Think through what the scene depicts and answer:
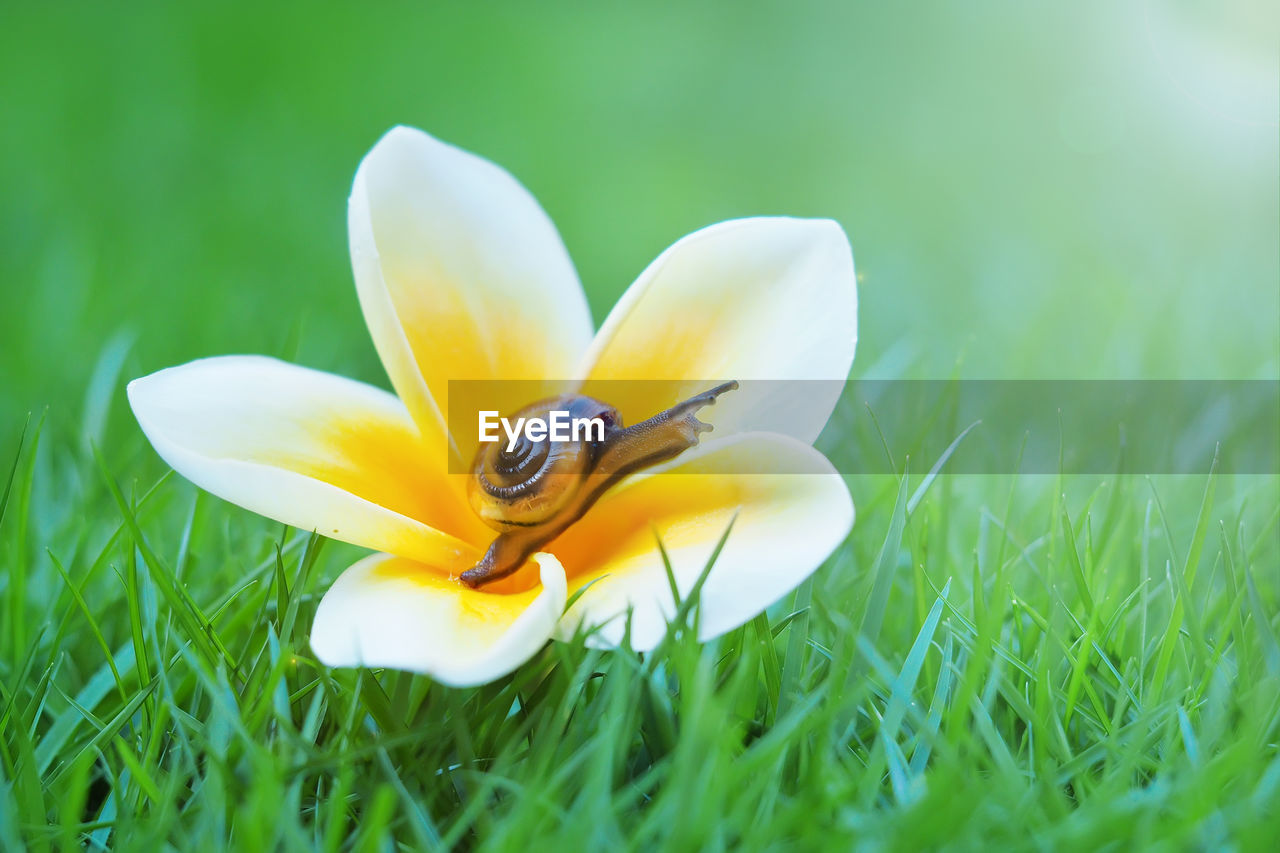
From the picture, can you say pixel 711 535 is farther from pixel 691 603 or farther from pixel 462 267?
pixel 462 267

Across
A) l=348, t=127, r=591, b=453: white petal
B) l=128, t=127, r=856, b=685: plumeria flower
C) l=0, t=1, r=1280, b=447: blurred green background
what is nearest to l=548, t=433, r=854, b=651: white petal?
l=128, t=127, r=856, b=685: plumeria flower

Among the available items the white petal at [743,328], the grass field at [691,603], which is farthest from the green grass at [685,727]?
the white petal at [743,328]

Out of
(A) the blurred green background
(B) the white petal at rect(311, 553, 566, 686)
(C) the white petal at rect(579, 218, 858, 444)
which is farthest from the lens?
(A) the blurred green background

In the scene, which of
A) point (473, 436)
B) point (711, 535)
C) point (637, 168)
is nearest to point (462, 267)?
point (473, 436)

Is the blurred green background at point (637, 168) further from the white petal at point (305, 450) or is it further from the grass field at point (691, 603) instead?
the white petal at point (305, 450)

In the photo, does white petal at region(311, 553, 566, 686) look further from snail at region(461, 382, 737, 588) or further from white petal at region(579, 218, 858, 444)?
white petal at region(579, 218, 858, 444)

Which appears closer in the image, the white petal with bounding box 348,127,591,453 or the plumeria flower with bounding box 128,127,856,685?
the plumeria flower with bounding box 128,127,856,685

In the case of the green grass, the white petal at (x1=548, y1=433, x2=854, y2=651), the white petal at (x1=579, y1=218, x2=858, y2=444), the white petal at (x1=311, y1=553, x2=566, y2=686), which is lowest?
the green grass

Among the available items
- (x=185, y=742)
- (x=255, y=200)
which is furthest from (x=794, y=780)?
(x=255, y=200)
